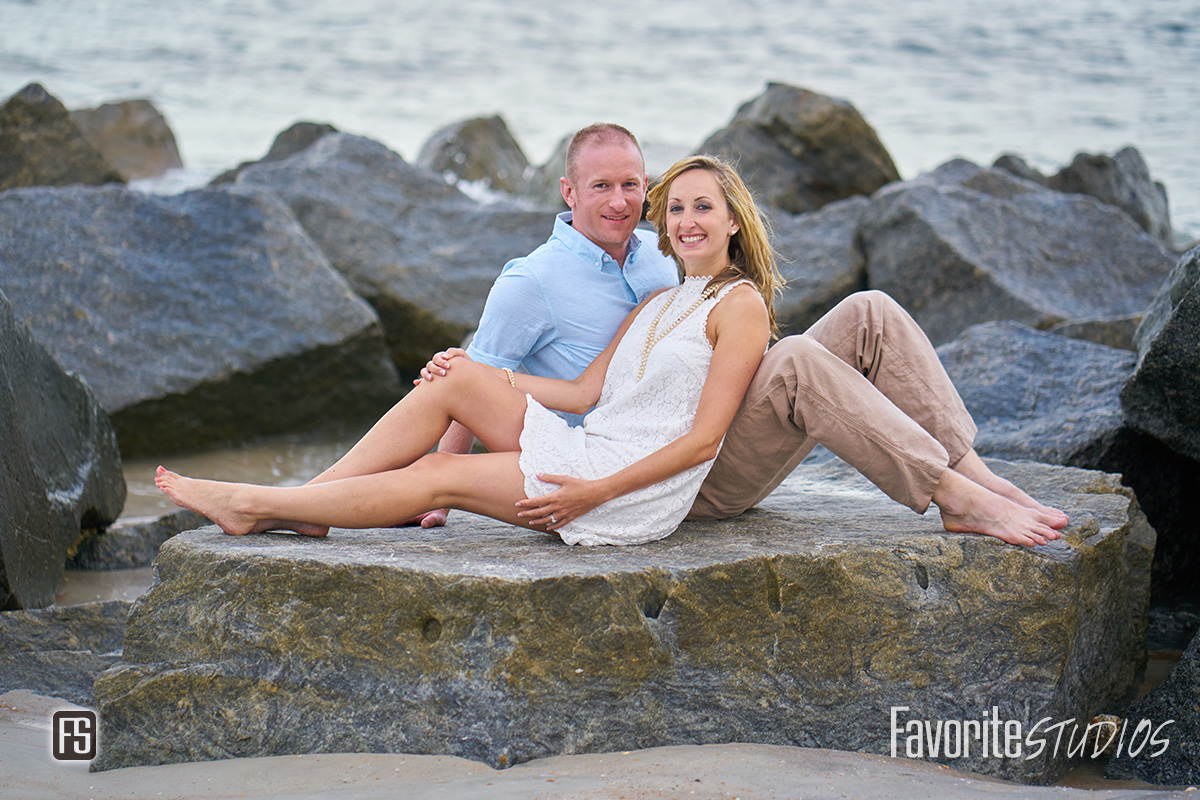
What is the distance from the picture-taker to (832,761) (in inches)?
112

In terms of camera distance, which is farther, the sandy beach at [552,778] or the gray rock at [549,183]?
the gray rock at [549,183]

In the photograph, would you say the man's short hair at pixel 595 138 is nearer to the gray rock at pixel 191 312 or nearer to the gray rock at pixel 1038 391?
the gray rock at pixel 1038 391

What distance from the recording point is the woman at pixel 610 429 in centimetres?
319

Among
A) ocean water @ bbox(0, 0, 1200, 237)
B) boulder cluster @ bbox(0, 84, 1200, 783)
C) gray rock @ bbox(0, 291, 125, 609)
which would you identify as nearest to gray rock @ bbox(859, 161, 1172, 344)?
boulder cluster @ bbox(0, 84, 1200, 783)

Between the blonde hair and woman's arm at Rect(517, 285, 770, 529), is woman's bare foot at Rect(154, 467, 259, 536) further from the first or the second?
the blonde hair

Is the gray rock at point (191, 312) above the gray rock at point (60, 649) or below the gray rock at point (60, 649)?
above

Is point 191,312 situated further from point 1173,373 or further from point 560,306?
point 1173,373

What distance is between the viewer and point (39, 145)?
9.23 meters

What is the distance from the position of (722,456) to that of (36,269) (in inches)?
172

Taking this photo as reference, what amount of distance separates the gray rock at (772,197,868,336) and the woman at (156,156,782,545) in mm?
3385

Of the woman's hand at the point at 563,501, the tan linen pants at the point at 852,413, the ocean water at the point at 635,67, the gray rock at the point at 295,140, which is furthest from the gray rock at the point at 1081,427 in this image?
the ocean water at the point at 635,67

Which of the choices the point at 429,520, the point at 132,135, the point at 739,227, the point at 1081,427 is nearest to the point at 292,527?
the point at 429,520

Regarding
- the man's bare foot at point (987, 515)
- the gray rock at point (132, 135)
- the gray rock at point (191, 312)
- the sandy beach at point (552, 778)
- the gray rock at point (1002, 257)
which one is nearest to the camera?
the sandy beach at point (552, 778)

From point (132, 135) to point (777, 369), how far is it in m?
13.1
